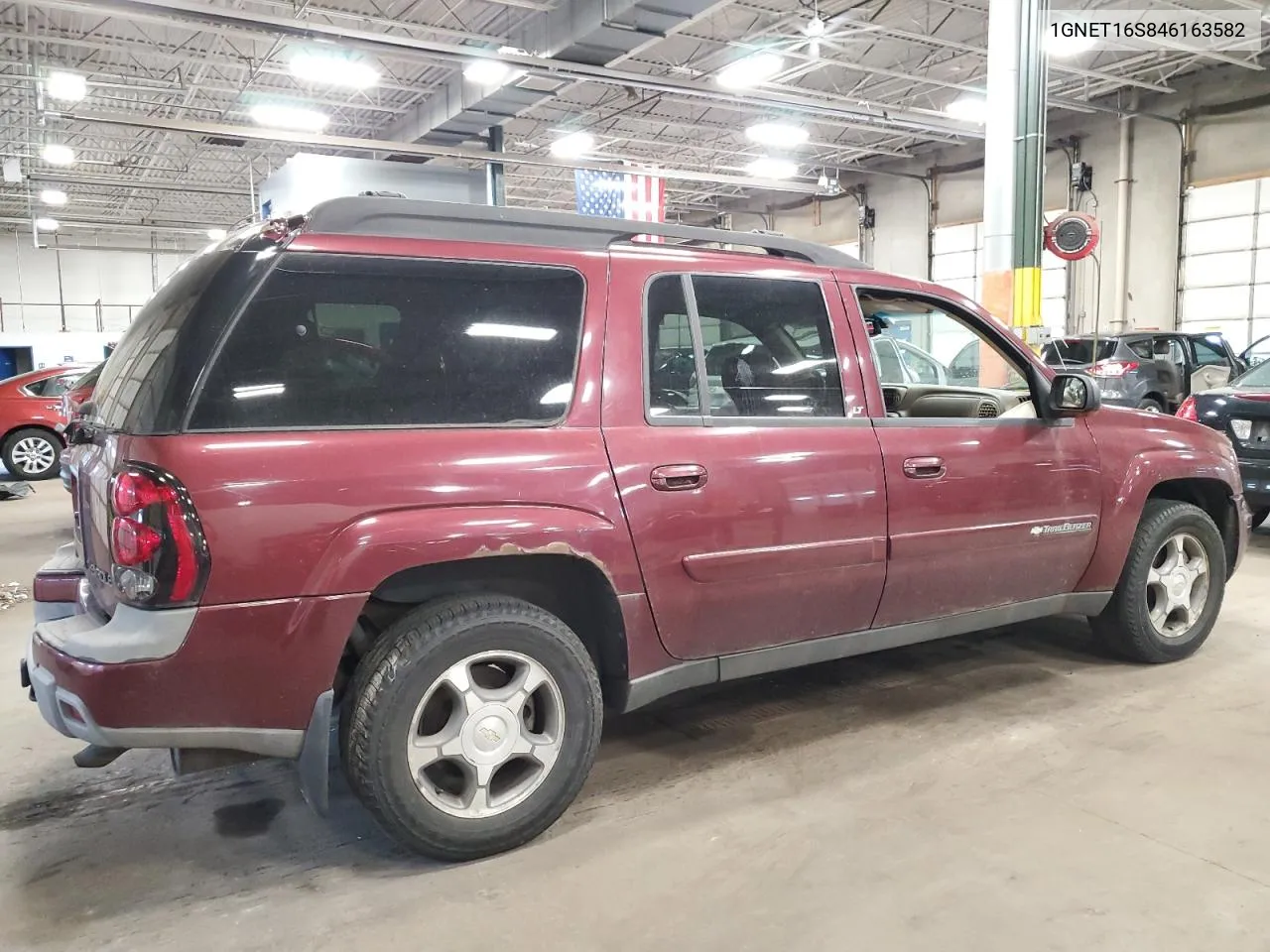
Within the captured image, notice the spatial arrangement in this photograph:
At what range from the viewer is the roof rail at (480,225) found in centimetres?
248

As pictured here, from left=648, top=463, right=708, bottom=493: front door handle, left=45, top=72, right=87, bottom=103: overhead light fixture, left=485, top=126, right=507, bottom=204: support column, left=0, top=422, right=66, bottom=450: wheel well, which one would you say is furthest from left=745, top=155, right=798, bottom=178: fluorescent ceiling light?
left=648, top=463, right=708, bottom=493: front door handle

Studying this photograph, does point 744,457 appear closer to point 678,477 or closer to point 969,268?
point 678,477

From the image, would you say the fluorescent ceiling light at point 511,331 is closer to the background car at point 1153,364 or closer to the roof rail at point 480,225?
the roof rail at point 480,225

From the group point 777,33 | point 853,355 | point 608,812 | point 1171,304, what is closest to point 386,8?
point 777,33

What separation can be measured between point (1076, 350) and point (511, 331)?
42.1 ft

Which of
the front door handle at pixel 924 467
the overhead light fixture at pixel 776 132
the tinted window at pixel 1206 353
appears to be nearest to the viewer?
the front door handle at pixel 924 467

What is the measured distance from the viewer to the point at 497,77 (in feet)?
39.2

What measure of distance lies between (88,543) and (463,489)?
106cm

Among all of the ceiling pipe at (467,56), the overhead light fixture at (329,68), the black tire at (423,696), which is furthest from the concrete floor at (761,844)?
the overhead light fixture at (329,68)

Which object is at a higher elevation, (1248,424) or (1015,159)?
(1015,159)

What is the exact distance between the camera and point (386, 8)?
12273 mm

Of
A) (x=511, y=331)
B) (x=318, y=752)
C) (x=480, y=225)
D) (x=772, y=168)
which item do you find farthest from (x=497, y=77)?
(x=318, y=752)

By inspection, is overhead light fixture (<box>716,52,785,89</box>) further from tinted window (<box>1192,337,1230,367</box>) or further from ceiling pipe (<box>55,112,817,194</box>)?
tinted window (<box>1192,337,1230,367</box>)

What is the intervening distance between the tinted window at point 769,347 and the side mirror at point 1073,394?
102 cm
